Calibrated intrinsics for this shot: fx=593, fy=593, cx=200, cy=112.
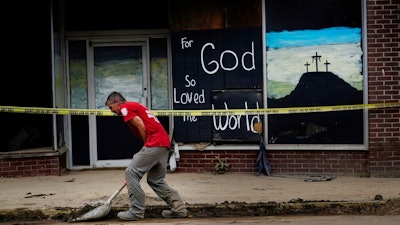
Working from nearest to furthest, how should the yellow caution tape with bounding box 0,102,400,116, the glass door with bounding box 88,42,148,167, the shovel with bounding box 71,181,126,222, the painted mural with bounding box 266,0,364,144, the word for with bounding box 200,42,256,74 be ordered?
the shovel with bounding box 71,181,126,222
the yellow caution tape with bounding box 0,102,400,116
the painted mural with bounding box 266,0,364,144
the word for with bounding box 200,42,256,74
the glass door with bounding box 88,42,148,167

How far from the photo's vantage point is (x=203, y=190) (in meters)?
9.34

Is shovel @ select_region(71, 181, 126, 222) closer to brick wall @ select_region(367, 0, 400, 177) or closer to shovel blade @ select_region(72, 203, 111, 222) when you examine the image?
shovel blade @ select_region(72, 203, 111, 222)

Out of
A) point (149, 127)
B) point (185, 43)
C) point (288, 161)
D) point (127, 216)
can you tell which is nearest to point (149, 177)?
point (127, 216)

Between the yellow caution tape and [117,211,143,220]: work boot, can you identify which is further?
the yellow caution tape

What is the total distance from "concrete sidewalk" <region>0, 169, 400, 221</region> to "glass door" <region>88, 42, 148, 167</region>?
0.68m

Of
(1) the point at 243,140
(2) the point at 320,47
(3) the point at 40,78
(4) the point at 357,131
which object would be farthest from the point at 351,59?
(3) the point at 40,78

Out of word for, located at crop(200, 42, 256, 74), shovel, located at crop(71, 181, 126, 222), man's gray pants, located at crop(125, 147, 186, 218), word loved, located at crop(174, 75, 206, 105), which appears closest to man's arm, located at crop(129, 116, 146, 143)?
man's gray pants, located at crop(125, 147, 186, 218)

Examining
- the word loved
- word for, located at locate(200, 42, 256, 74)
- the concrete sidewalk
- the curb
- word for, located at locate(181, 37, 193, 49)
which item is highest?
word for, located at locate(181, 37, 193, 49)

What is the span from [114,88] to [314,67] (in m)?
3.85

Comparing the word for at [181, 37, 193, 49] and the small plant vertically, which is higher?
the word for at [181, 37, 193, 49]

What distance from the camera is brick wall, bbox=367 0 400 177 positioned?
10016 mm

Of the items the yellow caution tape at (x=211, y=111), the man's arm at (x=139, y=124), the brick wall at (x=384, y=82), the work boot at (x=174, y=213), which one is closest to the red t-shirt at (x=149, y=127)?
the man's arm at (x=139, y=124)

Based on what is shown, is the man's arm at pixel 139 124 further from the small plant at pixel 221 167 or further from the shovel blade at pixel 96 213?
the small plant at pixel 221 167

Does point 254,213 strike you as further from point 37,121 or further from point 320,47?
point 37,121
